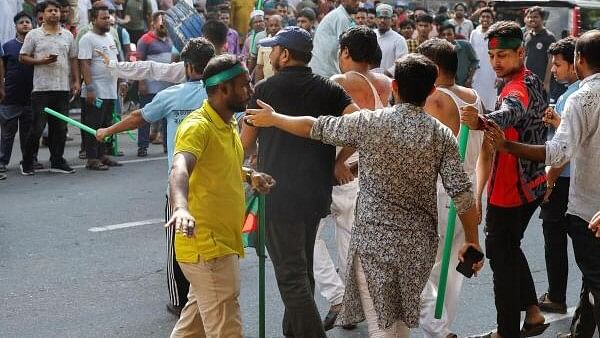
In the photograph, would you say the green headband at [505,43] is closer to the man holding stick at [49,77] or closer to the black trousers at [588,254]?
the black trousers at [588,254]

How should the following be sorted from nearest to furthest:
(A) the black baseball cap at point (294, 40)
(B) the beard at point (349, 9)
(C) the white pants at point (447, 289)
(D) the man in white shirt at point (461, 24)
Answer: (A) the black baseball cap at point (294, 40)
(C) the white pants at point (447, 289)
(B) the beard at point (349, 9)
(D) the man in white shirt at point (461, 24)

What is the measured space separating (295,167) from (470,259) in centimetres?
114

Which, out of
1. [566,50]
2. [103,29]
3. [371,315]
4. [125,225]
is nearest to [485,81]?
[103,29]

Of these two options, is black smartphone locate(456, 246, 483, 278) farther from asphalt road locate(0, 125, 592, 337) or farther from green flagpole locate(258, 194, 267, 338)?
asphalt road locate(0, 125, 592, 337)

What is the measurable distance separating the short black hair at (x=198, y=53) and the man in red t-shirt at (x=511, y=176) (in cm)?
166

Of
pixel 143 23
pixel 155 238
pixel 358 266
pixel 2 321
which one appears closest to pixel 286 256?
pixel 358 266

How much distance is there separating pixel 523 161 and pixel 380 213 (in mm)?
1325

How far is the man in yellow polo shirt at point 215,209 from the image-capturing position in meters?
4.76

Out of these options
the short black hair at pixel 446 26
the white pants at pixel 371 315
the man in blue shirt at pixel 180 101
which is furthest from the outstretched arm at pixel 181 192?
the short black hair at pixel 446 26

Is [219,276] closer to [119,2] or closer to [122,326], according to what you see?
[122,326]

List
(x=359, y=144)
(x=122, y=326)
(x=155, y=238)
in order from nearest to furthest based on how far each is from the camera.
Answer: (x=359, y=144), (x=122, y=326), (x=155, y=238)

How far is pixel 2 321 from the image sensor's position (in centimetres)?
646

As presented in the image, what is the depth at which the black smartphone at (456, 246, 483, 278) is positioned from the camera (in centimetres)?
493

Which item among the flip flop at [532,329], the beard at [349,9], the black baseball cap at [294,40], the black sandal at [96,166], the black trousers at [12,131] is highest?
the black baseball cap at [294,40]
